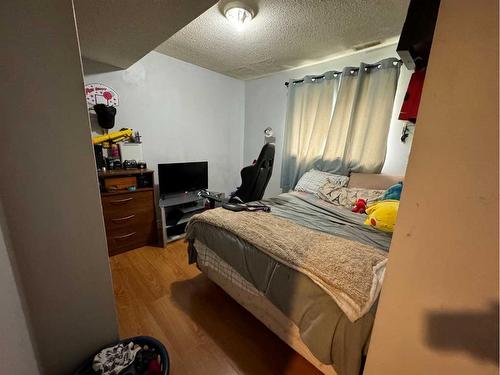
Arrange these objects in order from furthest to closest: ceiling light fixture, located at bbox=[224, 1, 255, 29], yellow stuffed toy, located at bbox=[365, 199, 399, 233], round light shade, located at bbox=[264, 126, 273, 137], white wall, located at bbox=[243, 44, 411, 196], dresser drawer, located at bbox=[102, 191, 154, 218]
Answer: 1. round light shade, located at bbox=[264, 126, 273, 137]
2. white wall, located at bbox=[243, 44, 411, 196]
3. dresser drawer, located at bbox=[102, 191, 154, 218]
4. ceiling light fixture, located at bbox=[224, 1, 255, 29]
5. yellow stuffed toy, located at bbox=[365, 199, 399, 233]

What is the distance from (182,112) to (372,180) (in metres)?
2.66

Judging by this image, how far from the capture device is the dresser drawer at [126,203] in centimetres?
208

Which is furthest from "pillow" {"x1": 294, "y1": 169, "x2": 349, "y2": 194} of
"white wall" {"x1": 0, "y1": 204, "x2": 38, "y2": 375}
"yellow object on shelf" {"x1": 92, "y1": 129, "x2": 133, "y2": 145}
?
"white wall" {"x1": 0, "y1": 204, "x2": 38, "y2": 375}

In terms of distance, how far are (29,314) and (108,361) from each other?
0.37 m

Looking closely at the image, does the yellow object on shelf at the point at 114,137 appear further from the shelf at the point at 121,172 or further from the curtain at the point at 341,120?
the curtain at the point at 341,120

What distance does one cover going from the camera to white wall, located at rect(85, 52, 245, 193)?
2.44 m

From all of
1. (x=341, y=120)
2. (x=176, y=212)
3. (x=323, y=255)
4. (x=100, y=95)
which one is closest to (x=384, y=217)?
(x=323, y=255)

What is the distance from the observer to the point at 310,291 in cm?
93

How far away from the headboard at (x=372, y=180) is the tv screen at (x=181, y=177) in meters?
2.00

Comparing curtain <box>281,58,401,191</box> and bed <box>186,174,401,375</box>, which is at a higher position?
curtain <box>281,58,401,191</box>

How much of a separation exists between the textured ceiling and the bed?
1.71m

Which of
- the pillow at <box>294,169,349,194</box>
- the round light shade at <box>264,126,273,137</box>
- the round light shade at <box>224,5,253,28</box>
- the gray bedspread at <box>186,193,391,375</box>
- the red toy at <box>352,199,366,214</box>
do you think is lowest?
the gray bedspread at <box>186,193,391,375</box>

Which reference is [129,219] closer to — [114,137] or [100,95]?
[114,137]

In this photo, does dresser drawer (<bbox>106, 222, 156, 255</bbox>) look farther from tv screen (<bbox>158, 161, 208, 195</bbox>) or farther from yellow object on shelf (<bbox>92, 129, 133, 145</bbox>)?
yellow object on shelf (<bbox>92, 129, 133, 145</bbox>)
